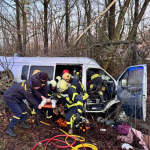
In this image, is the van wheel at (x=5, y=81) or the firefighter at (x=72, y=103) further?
the van wheel at (x=5, y=81)

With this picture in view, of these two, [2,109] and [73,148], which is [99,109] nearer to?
[73,148]

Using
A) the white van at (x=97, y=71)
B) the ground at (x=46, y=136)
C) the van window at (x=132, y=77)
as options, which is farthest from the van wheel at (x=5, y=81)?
the van window at (x=132, y=77)

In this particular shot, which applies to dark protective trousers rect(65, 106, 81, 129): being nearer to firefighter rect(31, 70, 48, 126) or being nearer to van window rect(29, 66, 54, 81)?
firefighter rect(31, 70, 48, 126)

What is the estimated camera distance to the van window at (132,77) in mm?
4246

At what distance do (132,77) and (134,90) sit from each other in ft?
1.70

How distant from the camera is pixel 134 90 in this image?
4.27 meters

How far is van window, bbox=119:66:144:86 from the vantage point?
4246mm

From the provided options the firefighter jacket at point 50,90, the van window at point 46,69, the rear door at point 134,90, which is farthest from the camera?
the van window at point 46,69

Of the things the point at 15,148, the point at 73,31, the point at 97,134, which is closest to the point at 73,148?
the point at 97,134

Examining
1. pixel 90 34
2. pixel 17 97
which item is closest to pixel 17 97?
pixel 17 97

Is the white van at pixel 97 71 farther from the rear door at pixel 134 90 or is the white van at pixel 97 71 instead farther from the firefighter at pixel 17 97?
the firefighter at pixel 17 97

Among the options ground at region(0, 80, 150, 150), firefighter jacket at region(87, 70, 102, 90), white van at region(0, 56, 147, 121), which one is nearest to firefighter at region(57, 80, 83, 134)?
ground at region(0, 80, 150, 150)

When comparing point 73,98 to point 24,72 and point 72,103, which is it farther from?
point 24,72

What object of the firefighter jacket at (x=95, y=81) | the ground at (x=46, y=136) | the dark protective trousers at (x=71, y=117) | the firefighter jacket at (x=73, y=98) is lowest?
the ground at (x=46, y=136)
